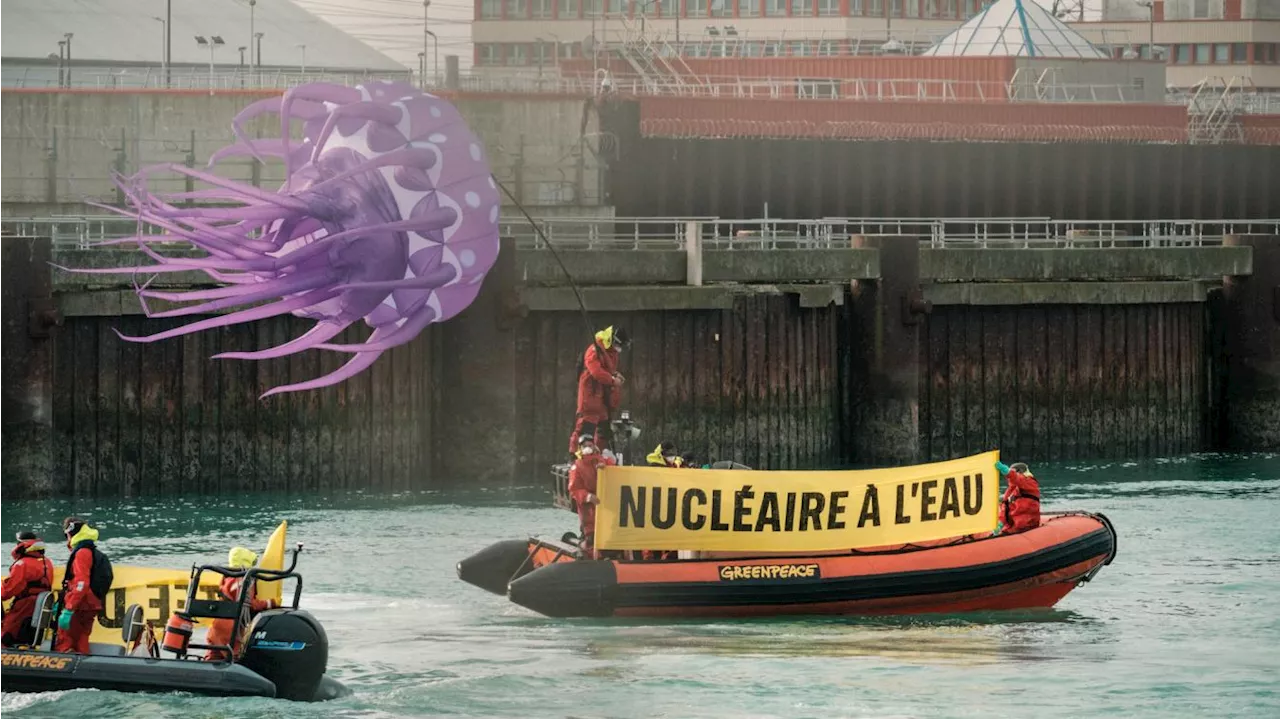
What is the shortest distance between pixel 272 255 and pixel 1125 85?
6104 centimetres

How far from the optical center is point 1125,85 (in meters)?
79.6

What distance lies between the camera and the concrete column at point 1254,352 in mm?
48344

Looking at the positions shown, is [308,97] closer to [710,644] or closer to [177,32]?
[710,644]

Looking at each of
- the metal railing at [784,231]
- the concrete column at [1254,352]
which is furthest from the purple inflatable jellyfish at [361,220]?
the concrete column at [1254,352]

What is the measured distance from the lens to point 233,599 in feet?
78.2

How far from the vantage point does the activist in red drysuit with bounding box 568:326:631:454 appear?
29.0 meters

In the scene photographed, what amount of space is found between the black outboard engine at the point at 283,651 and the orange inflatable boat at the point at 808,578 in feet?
17.8

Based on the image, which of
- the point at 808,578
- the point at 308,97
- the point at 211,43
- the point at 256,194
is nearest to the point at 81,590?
the point at 256,194

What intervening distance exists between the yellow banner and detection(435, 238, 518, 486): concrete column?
42.6 feet

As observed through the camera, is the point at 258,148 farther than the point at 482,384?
No

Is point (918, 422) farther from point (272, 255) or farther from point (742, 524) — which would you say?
point (272, 255)

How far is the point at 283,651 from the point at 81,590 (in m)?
2.28

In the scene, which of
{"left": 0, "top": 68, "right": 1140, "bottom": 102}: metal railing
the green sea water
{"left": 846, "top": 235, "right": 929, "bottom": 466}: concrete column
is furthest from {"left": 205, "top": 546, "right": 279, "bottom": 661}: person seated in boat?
{"left": 0, "top": 68, "right": 1140, "bottom": 102}: metal railing

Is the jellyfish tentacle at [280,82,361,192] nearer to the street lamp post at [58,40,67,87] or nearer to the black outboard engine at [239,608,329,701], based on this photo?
the black outboard engine at [239,608,329,701]
